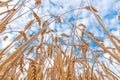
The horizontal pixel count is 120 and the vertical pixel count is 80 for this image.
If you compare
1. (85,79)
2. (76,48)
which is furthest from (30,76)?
(76,48)

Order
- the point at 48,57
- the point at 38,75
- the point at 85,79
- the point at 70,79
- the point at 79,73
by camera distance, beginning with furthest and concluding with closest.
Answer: the point at 79,73, the point at 48,57, the point at 85,79, the point at 38,75, the point at 70,79

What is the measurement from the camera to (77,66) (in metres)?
1.47

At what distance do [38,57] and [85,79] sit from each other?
0.89 feet

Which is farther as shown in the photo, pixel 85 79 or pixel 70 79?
pixel 85 79

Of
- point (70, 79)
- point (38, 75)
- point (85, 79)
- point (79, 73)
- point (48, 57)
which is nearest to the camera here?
point (70, 79)

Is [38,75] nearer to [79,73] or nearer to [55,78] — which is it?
[55,78]

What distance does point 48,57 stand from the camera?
4.41 feet

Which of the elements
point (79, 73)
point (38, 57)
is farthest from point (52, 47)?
point (79, 73)

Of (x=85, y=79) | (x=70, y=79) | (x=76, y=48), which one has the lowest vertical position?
(x=70, y=79)

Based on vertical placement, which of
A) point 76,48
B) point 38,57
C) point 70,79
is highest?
point 76,48

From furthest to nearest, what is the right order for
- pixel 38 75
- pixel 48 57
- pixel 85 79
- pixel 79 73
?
pixel 79 73
pixel 48 57
pixel 85 79
pixel 38 75

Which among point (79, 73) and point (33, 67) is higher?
point (79, 73)

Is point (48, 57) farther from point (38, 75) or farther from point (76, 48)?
point (38, 75)

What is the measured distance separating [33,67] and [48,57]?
0.23 m
